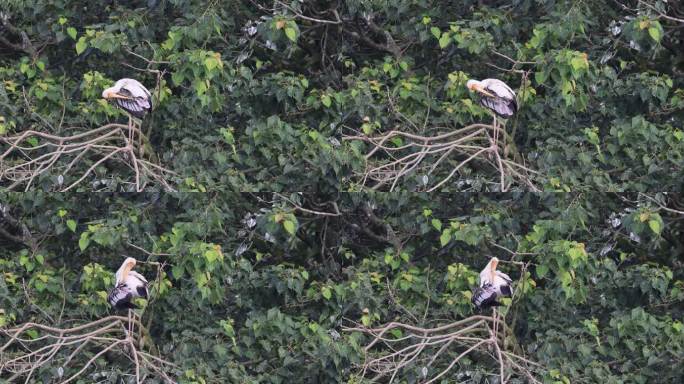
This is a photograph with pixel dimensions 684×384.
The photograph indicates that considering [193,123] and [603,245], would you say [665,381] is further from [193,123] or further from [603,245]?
[193,123]

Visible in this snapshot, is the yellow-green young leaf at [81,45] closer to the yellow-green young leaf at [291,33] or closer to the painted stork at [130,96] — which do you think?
the painted stork at [130,96]

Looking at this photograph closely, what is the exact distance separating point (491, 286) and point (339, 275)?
2.64 ft

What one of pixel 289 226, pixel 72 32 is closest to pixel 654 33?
pixel 289 226

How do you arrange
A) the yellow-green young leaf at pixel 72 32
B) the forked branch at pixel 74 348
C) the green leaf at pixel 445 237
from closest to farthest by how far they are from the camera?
the forked branch at pixel 74 348
the green leaf at pixel 445 237
the yellow-green young leaf at pixel 72 32

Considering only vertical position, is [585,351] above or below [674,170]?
below

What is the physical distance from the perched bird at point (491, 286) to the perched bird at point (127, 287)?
1.63 m

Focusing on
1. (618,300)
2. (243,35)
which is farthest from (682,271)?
(243,35)

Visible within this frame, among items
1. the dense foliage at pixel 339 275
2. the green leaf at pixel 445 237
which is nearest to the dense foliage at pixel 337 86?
the dense foliage at pixel 339 275

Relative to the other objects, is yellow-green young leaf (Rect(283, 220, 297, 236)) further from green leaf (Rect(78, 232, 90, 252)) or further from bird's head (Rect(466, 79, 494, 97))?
bird's head (Rect(466, 79, 494, 97))

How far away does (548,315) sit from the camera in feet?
21.6

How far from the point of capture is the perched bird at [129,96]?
644cm

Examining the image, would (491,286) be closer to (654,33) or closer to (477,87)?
(477,87)

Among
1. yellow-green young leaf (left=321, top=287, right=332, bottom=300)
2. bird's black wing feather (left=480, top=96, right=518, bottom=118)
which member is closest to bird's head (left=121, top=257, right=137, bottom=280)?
yellow-green young leaf (left=321, top=287, right=332, bottom=300)

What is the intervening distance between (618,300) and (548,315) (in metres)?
0.38
